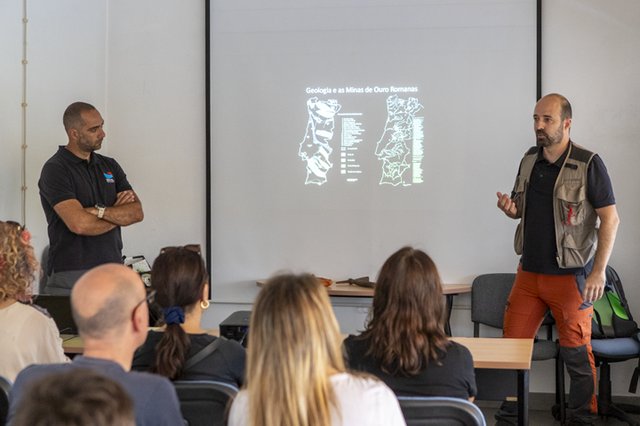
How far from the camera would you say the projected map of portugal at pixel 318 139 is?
220 inches

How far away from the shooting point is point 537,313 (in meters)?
4.45

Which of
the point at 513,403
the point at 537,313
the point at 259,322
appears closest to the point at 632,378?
the point at 513,403

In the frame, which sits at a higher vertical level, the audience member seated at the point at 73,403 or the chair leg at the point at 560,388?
the audience member seated at the point at 73,403

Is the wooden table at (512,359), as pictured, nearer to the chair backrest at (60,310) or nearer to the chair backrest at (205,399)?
the chair backrest at (205,399)

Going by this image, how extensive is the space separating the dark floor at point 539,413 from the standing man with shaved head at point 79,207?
2559 millimetres

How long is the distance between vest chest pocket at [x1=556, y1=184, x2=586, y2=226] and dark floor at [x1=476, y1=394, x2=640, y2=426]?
1.41 m

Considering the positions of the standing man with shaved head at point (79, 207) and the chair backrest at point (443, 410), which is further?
the standing man with shaved head at point (79, 207)

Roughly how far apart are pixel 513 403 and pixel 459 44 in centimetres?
238

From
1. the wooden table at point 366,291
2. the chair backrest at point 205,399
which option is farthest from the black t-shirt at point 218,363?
the wooden table at point 366,291

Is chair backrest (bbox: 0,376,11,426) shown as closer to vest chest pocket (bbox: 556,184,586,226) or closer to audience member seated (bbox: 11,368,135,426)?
audience member seated (bbox: 11,368,135,426)

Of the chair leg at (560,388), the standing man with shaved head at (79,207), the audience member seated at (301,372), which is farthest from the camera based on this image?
the chair leg at (560,388)

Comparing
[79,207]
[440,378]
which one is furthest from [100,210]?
[440,378]

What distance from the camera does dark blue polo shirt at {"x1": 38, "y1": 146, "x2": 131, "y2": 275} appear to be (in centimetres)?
448

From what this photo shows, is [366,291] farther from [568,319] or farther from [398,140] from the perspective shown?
[568,319]
